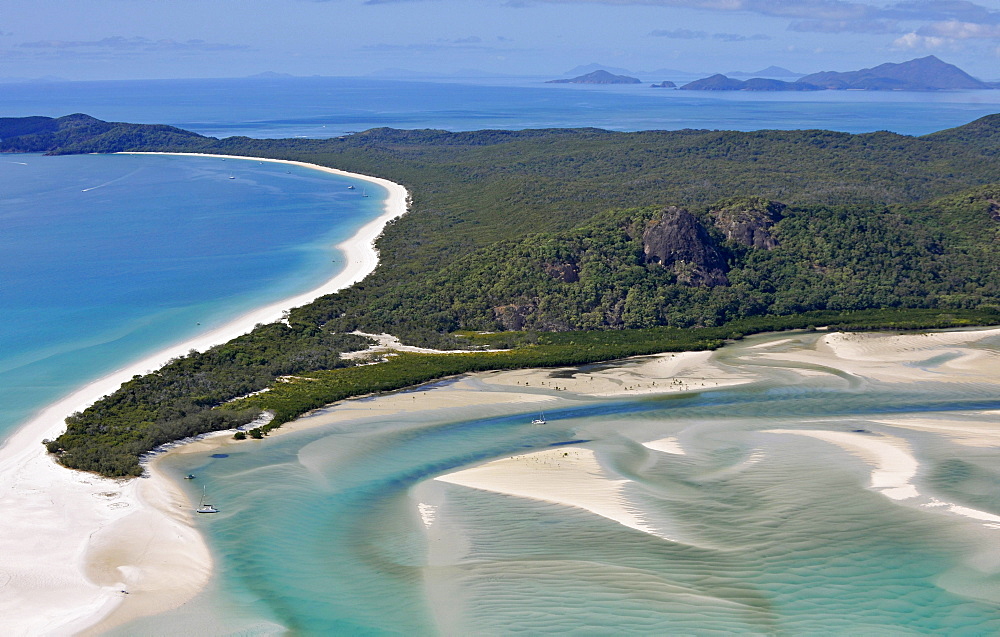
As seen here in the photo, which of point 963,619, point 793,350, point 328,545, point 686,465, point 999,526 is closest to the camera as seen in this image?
point 963,619

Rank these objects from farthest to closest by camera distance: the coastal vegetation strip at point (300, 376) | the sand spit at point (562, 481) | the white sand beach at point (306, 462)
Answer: the coastal vegetation strip at point (300, 376)
the sand spit at point (562, 481)
the white sand beach at point (306, 462)

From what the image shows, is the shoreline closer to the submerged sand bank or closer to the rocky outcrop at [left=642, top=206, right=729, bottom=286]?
the submerged sand bank

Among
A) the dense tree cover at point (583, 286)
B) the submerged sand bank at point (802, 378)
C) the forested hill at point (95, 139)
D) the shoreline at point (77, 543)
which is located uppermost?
the forested hill at point (95, 139)

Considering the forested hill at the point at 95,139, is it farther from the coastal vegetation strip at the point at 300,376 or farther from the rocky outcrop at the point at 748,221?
the coastal vegetation strip at the point at 300,376

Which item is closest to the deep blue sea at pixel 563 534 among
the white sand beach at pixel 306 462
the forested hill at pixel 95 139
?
the white sand beach at pixel 306 462

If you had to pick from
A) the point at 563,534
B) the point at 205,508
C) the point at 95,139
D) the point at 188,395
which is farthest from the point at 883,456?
the point at 95,139

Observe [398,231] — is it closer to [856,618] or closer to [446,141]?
[856,618]

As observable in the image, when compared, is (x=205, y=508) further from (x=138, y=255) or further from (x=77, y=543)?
(x=138, y=255)

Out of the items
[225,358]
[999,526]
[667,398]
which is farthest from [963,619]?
[225,358]
